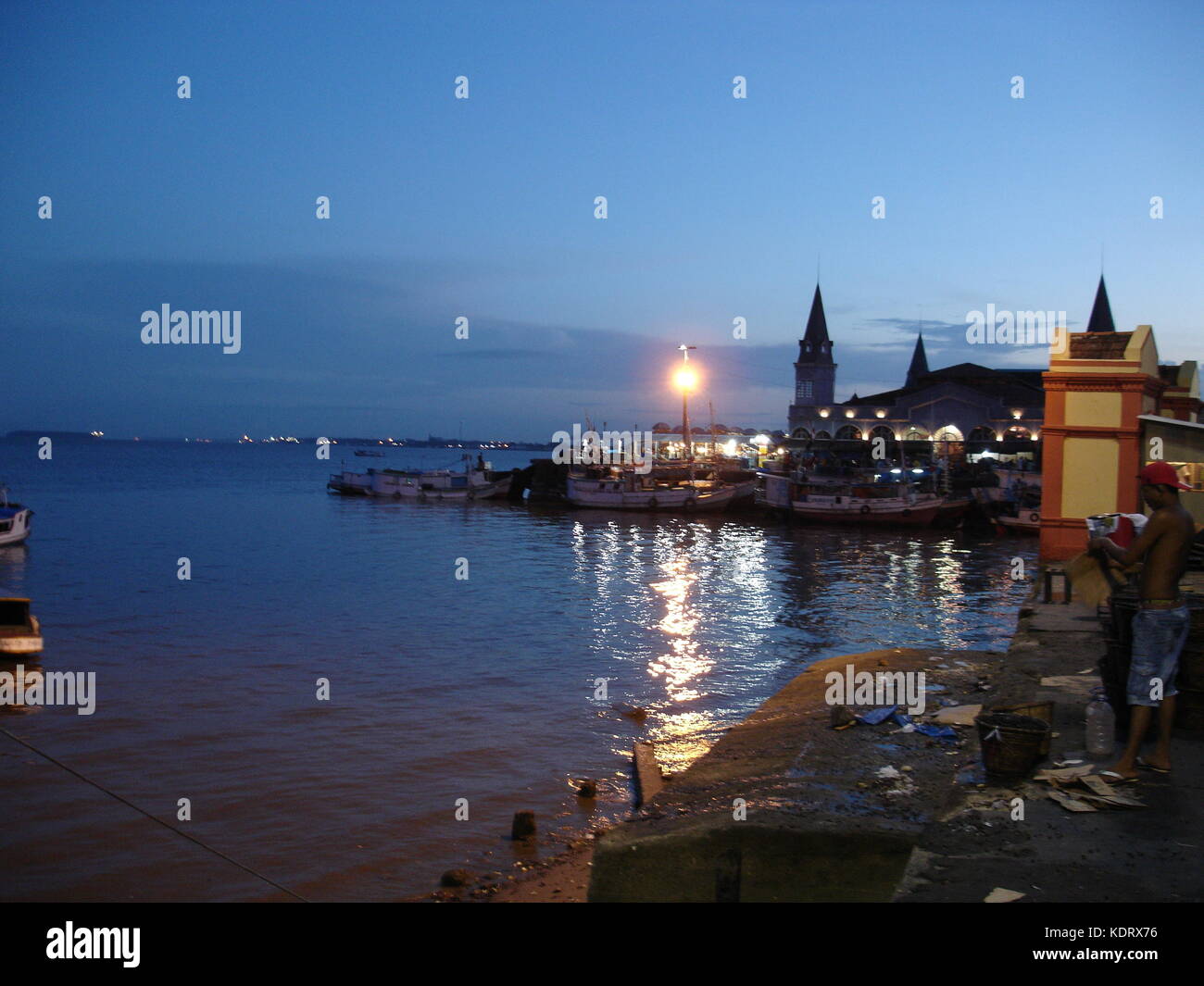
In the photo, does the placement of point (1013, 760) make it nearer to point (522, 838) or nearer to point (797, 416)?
point (522, 838)

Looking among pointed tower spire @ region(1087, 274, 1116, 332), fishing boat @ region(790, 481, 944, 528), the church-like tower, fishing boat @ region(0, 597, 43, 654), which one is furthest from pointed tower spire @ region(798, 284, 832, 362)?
fishing boat @ region(0, 597, 43, 654)

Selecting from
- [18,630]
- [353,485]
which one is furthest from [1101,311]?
[18,630]

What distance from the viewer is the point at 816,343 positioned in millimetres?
97500

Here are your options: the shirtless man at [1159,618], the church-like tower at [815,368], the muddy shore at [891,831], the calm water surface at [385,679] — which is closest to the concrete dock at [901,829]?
the muddy shore at [891,831]

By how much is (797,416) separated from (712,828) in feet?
252

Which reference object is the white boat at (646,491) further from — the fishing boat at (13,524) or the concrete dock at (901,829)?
the concrete dock at (901,829)

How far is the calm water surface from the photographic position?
9.27 m

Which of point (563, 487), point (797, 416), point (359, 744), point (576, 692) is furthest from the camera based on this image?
point (797, 416)

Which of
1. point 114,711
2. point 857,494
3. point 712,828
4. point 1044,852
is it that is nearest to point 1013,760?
point 1044,852

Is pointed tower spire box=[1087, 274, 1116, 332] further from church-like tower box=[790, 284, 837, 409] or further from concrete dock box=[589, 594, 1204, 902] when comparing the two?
concrete dock box=[589, 594, 1204, 902]

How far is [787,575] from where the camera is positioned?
32.1m

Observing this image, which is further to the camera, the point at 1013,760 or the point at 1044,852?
the point at 1013,760

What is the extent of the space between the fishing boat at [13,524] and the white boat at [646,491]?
1321 inches

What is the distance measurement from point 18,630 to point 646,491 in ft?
151
